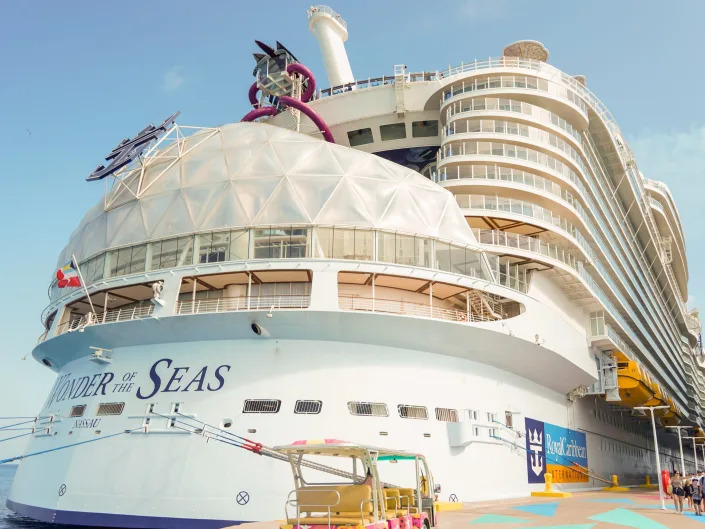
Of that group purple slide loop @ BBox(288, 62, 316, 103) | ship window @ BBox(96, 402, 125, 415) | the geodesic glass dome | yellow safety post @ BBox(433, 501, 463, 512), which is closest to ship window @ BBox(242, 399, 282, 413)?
ship window @ BBox(96, 402, 125, 415)

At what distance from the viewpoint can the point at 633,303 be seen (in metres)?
52.8

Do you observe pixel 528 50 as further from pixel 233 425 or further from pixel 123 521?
pixel 123 521

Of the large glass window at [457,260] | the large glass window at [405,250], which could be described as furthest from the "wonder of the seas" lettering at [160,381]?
the large glass window at [457,260]

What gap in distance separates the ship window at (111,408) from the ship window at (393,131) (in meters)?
27.6

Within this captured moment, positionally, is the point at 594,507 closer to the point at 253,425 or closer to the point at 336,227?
the point at 253,425

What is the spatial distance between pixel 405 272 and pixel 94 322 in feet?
43.1

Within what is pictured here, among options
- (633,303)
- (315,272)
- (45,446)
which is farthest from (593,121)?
(45,446)

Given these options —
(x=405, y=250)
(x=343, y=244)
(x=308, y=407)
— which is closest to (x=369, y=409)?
(x=308, y=407)

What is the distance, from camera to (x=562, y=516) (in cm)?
2059

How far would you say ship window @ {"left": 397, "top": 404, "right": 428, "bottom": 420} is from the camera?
979 inches

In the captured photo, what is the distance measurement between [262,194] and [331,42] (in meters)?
30.6

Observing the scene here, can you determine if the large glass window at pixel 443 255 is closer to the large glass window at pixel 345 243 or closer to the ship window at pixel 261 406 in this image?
the large glass window at pixel 345 243

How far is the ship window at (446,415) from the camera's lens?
25.8 m

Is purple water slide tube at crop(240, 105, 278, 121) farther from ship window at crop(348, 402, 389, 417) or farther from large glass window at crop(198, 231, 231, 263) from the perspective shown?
ship window at crop(348, 402, 389, 417)
